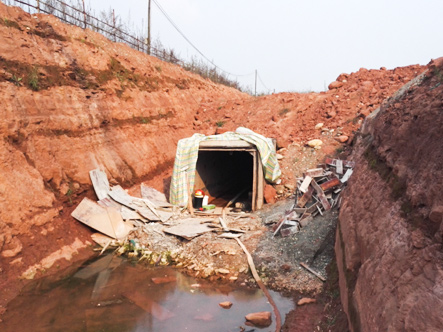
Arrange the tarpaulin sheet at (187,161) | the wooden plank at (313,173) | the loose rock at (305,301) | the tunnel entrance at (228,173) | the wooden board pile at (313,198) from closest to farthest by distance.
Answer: the loose rock at (305,301), the wooden board pile at (313,198), the wooden plank at (313,173), the tarpaulin sheet at (187,161), the tunnel entrance at (228,173)

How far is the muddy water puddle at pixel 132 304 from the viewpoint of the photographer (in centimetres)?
539

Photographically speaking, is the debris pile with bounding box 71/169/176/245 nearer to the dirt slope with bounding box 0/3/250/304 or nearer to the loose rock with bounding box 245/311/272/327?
the dirt slope with bounding box 0/3/250/304

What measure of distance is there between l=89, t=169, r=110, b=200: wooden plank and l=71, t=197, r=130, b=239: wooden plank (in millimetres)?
440

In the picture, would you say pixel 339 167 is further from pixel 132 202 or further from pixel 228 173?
pixel 228 173

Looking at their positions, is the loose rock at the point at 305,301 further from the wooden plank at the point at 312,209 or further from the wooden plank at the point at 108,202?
the wooden plank at the point at 108,202

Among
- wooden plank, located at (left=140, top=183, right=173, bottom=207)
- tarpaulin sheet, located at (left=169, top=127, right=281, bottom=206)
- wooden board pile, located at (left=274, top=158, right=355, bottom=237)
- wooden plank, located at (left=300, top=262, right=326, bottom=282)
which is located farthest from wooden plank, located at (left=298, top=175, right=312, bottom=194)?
wooden plank, located at (left=140, top=183, right=173, bottom=207)

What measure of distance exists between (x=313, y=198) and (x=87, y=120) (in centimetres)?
679

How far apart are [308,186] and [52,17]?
32.1 feet

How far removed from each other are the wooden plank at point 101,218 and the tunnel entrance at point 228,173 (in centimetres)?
342

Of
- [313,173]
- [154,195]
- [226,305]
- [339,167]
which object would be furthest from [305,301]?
[154,195]

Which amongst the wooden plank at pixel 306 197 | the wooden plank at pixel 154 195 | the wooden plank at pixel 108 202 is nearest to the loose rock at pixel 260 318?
the wooden plank at pixel 306 197

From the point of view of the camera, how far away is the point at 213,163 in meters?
13.5

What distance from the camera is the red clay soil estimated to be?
740 cm

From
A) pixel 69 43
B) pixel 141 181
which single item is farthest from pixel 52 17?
pixel 141 181
